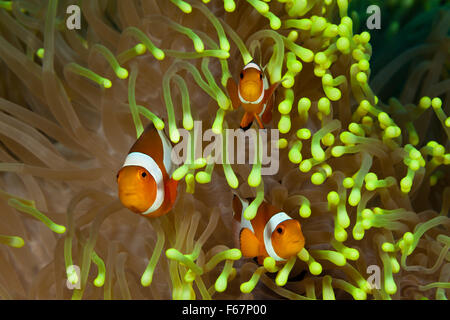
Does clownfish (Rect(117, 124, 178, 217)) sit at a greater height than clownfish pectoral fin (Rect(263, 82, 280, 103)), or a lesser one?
lesser

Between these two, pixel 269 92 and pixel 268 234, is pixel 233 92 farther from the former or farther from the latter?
pixel 268 234

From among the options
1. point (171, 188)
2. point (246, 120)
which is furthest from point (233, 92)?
point (171, 188)

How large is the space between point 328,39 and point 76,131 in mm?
535

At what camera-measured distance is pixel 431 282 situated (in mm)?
890

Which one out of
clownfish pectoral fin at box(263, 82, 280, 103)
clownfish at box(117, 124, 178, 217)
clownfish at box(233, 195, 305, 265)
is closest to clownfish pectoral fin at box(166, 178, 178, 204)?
clownfish at box(117, 124, 178, 217)

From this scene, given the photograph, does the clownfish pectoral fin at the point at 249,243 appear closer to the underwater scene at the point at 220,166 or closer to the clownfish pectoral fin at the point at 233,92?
the underwater scene at the point at 220,166

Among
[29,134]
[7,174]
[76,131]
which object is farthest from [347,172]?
[7,174]

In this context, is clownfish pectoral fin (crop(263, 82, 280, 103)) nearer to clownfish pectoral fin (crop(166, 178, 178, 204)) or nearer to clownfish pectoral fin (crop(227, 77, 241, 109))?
clownfish pectoral fin (crop(227, 77, 241, 109))

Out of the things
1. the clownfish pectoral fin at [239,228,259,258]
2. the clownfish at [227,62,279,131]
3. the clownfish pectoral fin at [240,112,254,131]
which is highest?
the clownfish at [227,62,279,131]

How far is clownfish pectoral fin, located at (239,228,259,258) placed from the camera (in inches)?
30.4

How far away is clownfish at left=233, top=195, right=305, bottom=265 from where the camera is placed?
2.45 ft

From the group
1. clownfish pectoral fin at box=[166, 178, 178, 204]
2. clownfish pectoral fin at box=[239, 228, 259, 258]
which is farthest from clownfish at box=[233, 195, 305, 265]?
clownfish pectoral fin at box=[166, 178, 178, 204]

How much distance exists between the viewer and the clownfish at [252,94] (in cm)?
77
